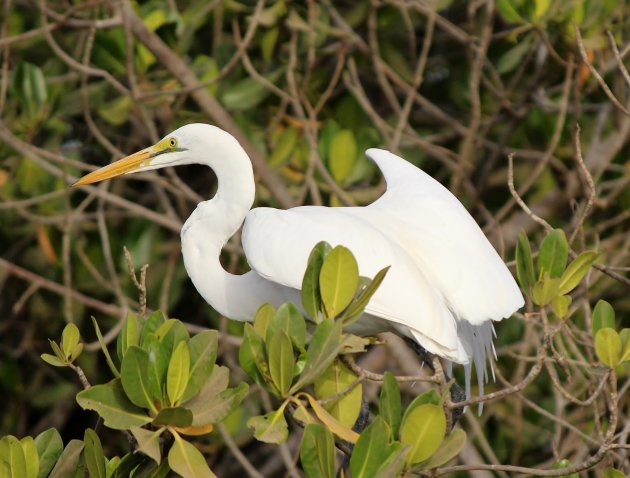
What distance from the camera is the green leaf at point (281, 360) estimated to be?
77.4 inches

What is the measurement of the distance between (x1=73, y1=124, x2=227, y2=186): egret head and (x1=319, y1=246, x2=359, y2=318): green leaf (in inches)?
37.2

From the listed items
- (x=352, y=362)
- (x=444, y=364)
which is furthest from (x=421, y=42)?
(x=352, y=362)

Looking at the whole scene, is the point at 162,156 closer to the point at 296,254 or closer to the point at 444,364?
the point at 296,254

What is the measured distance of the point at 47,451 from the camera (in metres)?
2.18

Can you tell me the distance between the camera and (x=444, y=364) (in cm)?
362

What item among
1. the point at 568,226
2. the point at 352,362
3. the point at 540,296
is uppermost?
the point at 540,296

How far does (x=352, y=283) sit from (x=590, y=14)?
2.13 meters

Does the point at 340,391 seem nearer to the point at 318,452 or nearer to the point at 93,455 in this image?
the point at 318,452

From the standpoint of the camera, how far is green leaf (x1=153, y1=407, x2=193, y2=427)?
1.95m

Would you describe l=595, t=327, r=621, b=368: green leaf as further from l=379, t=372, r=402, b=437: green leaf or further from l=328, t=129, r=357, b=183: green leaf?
l=328, t=129, r=357, b=183: green leaf

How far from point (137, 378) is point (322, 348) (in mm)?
305

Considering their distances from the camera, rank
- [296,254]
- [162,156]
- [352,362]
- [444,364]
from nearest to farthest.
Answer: [352,362], [296,254], [162,156], [444,364]

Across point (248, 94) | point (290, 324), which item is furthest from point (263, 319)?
point (248, 94)

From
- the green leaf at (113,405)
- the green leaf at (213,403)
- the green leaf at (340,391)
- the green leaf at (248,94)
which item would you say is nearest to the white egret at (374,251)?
the green leaf at (340,391)
